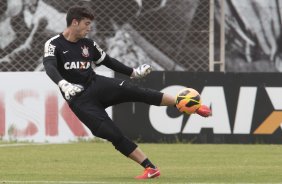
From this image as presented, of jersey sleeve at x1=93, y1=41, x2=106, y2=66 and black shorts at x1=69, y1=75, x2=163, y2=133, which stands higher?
jersey sleeve at x1=93, y1=41, x2=106, y2=66

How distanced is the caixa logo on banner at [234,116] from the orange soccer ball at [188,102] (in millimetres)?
6583

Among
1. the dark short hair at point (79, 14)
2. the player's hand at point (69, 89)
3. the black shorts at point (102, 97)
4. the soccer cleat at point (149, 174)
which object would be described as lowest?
the soccer cleat at point (149, 174)

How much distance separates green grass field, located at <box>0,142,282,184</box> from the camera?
9633 mm

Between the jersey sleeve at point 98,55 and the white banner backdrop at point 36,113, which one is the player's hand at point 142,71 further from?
the white banner backdrop at point 36,113

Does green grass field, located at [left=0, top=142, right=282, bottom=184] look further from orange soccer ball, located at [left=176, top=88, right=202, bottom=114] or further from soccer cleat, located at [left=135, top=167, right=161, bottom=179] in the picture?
orange soccer ball, located at [left=176, top=88, right=202, bottom=114]

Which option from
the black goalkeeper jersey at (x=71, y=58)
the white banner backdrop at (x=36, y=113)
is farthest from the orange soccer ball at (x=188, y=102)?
the white banner backdrop at (x=36, y=113)

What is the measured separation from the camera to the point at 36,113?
16781mm

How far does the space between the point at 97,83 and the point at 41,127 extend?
22.6 feet

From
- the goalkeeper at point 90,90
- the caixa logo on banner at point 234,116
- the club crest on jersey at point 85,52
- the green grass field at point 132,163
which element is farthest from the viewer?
the caixa logo on banner at point 234,116

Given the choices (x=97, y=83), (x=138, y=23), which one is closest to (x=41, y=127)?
(x=138, y=23)

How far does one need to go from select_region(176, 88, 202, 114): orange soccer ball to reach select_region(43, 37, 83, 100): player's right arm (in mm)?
1102

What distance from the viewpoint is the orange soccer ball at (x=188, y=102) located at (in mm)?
9664

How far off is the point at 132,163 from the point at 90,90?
2.55 meters

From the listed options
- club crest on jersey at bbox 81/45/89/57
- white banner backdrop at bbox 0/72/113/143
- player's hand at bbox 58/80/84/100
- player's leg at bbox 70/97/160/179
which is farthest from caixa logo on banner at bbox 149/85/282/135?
player's hand at bbox 58/80/84/100
